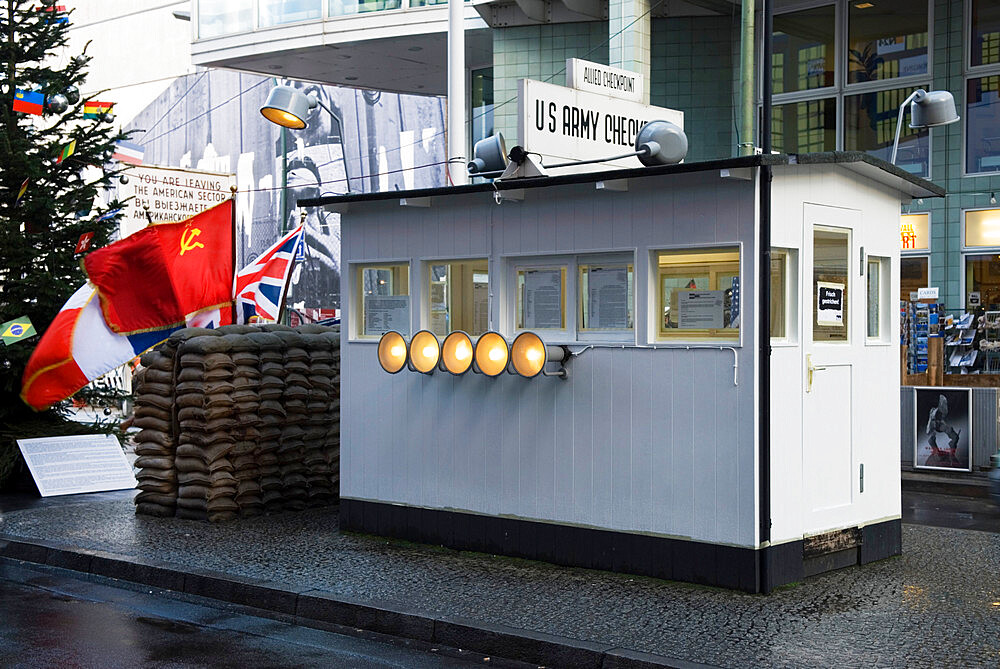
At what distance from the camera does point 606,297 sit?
29.7ft

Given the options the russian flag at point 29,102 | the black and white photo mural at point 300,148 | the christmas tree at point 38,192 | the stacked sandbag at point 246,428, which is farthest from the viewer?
the black and white photo mural at point 300,148

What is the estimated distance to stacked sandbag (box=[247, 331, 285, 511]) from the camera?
11.9 metres

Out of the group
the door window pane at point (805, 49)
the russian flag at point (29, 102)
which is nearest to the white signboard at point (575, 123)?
the russian flag at point (29, 102)

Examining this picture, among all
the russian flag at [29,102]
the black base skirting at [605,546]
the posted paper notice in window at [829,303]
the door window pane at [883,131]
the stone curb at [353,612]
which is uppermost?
the door window pane at [883,131]

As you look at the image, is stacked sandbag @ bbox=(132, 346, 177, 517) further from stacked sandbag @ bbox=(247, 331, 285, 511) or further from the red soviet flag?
the red soviet flag

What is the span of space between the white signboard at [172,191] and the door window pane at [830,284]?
1161 cm

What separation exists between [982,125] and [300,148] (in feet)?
120

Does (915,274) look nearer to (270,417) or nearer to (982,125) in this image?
(982,125)

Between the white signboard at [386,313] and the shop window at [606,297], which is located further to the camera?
the white signboard at [386,313]

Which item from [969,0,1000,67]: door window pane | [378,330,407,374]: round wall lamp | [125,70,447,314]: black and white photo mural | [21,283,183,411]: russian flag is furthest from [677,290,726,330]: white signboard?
[125,70,447,314]: black and white photo mural

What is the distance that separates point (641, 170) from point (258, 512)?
5.64 m

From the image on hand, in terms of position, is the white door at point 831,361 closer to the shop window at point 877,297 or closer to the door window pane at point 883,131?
the shop window at point 877,297

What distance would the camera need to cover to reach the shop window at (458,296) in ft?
32.3

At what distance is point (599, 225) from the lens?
29.4 feet
